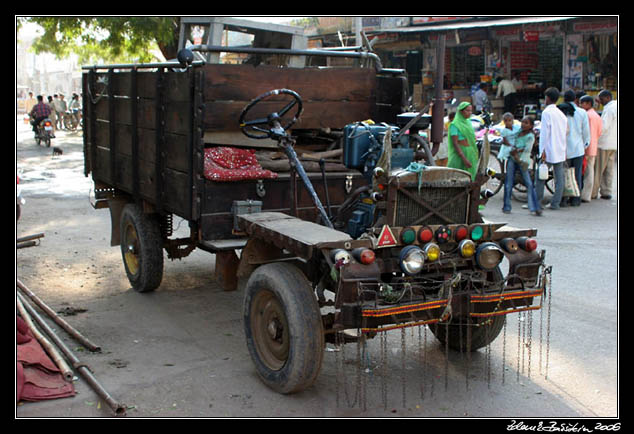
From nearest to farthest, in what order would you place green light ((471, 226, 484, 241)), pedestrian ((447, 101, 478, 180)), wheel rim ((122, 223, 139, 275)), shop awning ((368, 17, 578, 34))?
green light ((471, 226, 484, 241)) < wheel rim ((122, 223, 139, 275)) < pedestrian ((447, 101, 478, 180)) < shop awning ((368, 17, 578, 34))

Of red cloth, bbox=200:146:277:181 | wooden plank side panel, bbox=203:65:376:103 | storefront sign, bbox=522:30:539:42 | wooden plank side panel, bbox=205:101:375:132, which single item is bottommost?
red cloth, bbox=200:146:277:181

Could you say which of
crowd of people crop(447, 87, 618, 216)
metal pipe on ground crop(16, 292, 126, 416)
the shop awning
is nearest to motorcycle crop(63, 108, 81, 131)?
the shop awning

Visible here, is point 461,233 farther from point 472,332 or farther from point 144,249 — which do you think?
point 144,249

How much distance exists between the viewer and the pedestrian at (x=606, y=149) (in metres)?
12.1

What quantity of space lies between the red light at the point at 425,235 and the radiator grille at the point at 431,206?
0.60 ft

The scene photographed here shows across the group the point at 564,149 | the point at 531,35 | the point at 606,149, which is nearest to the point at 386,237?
the point at 564,149

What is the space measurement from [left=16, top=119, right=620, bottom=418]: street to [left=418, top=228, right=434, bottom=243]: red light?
65 centimetres

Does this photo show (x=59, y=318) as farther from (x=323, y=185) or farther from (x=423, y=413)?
(x=423, y=413)

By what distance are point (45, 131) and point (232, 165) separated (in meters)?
19.4

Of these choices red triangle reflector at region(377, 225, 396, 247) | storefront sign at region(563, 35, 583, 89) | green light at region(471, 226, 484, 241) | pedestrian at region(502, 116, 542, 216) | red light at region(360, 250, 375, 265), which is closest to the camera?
red light at region(360, 250, 375, 265)

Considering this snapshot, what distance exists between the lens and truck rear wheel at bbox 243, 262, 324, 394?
4.16m

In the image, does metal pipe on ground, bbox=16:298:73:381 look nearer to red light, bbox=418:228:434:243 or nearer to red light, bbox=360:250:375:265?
red light, bbox=360:250:375:265

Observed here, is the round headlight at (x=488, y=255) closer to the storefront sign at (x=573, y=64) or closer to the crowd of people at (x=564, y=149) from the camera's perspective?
the crowd of people at (x=564, y=149)

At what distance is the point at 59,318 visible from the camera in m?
5.70
